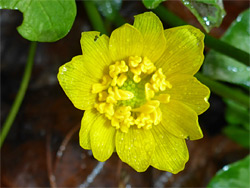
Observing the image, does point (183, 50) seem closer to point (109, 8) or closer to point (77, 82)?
point (77, 82)

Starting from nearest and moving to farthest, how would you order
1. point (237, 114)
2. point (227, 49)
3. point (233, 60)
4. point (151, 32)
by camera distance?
point (151, 32)
point (227, 49)
point (233, 60)
point (237, 114)

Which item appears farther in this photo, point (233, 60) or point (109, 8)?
point (109, 8)

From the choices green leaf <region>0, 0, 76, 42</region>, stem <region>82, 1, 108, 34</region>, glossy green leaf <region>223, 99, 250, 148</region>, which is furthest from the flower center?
glossy green leaf <region>223, 99, 250, 148</region>

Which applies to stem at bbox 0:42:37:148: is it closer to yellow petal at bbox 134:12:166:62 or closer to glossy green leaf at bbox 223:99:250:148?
yellow petal at bbox 134:12:166:62

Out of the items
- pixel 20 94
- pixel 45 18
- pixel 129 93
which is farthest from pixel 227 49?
pixel 20 94

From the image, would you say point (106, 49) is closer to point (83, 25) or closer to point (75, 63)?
point (75, 63)

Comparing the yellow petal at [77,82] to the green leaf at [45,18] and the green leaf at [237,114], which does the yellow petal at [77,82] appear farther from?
the green leaf at [237,114]

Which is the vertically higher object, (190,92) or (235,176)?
(190,92)
